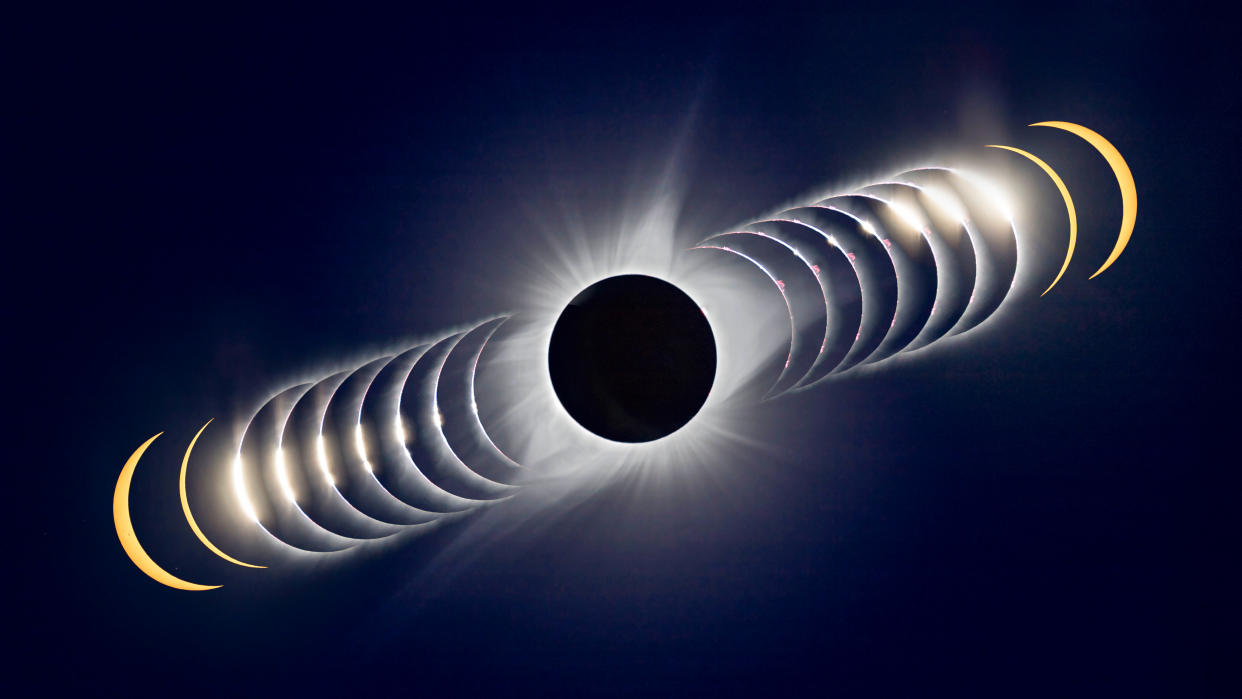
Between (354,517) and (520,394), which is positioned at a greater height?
(520,394)

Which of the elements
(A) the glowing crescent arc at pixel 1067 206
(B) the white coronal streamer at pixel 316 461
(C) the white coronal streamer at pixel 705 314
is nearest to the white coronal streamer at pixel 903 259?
(C) the white coronal streamer at pixel 705 314

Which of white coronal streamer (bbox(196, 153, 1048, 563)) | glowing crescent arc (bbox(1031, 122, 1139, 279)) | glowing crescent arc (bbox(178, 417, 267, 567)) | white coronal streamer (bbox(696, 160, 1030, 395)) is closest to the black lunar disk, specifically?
white coronal streamer (bbox(196, 153, 1048, 563))

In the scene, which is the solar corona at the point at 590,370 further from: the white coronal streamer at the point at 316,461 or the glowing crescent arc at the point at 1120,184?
the glowing crescent arc at the point at 1120,184

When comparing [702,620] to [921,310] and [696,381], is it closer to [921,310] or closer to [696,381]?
[696,381]

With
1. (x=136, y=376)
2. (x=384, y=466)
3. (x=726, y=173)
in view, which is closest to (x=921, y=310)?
(x=726, y=173)

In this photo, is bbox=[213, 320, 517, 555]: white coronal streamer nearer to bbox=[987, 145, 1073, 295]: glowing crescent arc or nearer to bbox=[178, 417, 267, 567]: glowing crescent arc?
bbox=[178, 417, 267, 567]: glowing crescent arc
